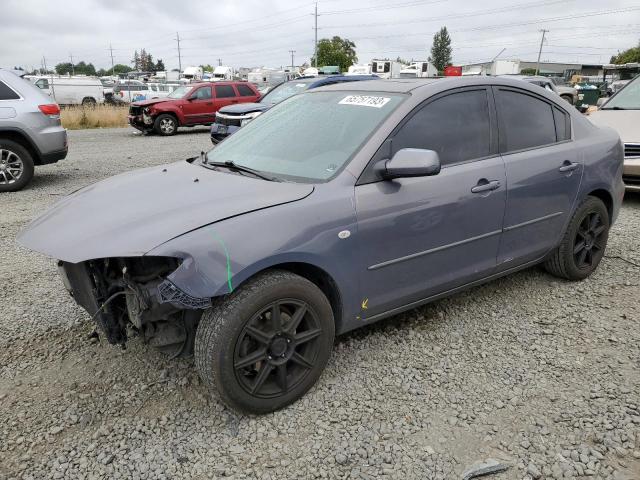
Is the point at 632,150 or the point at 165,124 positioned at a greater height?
the point at 632,150

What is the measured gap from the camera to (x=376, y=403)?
2.69 metres

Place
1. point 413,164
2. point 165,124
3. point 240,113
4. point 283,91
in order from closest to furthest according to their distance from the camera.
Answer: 1. point 413,164
2. point 240,113
3. point 283,91
4. point 165,124

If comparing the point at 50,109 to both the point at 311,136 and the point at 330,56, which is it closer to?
the point at 311,136

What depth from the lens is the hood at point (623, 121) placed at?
21.6 feet

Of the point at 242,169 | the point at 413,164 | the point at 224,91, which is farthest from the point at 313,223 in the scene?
the point at 224,91

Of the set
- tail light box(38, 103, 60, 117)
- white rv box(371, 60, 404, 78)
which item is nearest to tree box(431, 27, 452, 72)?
white rv box(371, 60, 404, 78)

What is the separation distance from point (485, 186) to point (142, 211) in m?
→ 2.04

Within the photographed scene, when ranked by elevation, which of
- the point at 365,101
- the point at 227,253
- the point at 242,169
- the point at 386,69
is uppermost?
the point at 386,69

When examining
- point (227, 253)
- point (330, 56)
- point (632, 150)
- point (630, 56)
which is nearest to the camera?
point (227, 253)

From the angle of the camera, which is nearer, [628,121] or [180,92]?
[628,121]

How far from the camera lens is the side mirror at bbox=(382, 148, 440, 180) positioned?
8.59 feet

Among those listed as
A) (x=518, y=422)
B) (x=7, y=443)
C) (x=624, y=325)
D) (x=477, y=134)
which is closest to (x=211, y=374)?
(x=7, y=443)

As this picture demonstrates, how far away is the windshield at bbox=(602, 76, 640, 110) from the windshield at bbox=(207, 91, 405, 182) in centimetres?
608

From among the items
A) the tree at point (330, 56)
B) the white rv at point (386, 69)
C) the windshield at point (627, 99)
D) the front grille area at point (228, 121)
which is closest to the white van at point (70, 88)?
the white rv at point (386, 69)
